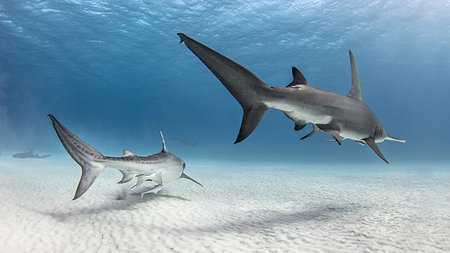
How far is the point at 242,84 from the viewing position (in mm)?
2709

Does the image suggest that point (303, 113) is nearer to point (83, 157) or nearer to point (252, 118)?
point (252, 118)

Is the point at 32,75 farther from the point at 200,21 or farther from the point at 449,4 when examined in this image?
the point at 449,4

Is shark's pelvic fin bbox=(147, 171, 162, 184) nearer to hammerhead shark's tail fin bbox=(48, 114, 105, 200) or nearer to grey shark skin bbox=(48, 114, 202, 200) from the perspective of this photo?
grey shark skin bbox=(48, 114, 202, 200)

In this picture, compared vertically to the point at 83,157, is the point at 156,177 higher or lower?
lower

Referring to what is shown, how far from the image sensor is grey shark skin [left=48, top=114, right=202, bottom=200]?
12.0 feet

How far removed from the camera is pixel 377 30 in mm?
26219

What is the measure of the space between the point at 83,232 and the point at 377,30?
3234 centimetres

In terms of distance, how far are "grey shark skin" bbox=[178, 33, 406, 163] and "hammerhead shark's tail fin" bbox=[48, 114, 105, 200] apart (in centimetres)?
261

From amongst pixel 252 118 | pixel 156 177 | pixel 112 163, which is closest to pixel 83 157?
pixel 112 163

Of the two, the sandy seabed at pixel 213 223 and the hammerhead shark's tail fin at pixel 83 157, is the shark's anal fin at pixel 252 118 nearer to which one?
the sandy seabed at pixel 213 223

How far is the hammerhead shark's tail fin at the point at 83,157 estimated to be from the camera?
12.0 ft

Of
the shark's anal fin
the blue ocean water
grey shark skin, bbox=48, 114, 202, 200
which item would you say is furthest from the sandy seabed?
the blue ocean water

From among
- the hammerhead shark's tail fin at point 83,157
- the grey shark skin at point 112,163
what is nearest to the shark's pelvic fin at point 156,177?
the grey shark skin at point 112,163

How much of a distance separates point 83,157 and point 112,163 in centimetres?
46
